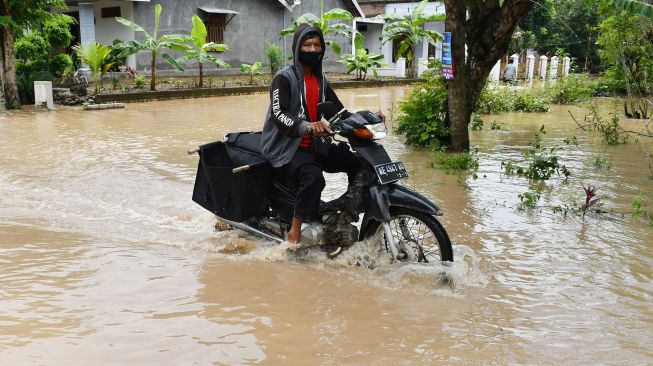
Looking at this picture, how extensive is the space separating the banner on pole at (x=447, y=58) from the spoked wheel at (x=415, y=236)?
17.2 feet

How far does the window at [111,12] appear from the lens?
2344cm

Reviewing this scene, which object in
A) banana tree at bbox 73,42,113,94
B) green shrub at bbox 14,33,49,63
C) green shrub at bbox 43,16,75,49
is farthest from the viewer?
banana tree at bbox 73,42,113,94

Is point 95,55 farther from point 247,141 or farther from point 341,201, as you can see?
point 341,201

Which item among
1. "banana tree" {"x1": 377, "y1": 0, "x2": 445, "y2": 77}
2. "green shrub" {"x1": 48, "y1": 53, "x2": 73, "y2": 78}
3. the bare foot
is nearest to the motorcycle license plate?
the bare foot

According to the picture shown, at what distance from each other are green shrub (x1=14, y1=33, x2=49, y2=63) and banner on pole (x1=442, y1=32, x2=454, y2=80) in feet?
41.7

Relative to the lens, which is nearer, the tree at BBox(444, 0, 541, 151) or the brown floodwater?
the brown floodwater

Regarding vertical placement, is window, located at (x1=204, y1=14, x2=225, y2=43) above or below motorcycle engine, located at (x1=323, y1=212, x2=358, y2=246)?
above

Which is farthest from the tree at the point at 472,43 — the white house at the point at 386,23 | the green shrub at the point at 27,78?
the white house at the point at 386,23

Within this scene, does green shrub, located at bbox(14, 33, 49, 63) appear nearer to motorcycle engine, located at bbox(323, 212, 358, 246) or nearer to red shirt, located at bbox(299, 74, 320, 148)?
red shirt, located at bbox(299, 74, 320, 148)

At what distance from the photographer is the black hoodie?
463cm

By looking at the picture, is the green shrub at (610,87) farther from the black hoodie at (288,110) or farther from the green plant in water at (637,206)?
the black hoodie at (288,110)

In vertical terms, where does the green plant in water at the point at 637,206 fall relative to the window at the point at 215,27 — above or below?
below

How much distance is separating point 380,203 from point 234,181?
1312 mm

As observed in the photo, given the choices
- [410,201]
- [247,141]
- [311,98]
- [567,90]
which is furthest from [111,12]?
[410,201]
